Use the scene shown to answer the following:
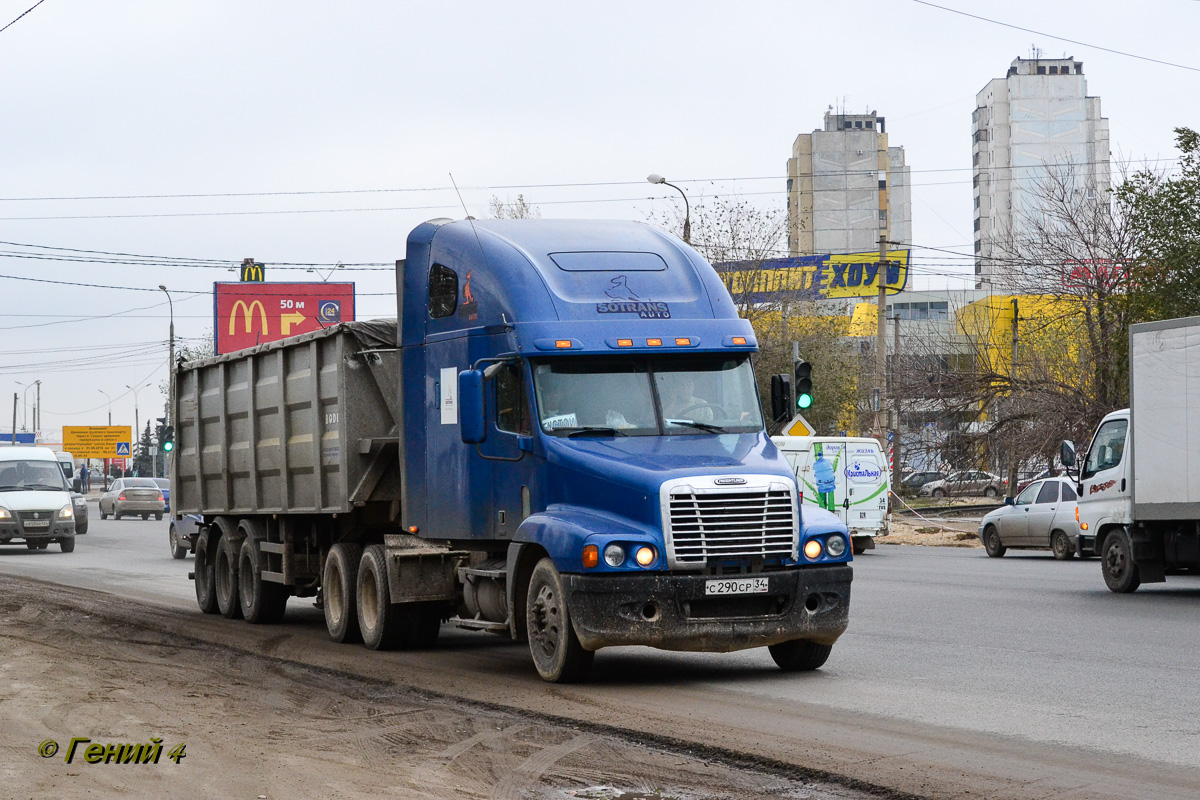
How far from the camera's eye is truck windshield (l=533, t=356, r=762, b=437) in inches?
443

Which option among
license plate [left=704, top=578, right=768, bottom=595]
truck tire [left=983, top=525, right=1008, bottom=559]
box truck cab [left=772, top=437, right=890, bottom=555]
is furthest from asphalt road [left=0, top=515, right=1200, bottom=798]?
box truck cab [left=772, top=437, right=890, bottom=555]

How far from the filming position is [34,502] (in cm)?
3412

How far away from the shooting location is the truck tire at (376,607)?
13.2m

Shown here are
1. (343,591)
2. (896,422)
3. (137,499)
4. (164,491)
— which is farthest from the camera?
(164,491)

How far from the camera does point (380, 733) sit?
346 inches

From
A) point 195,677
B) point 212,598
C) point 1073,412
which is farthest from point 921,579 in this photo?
point 1073,412

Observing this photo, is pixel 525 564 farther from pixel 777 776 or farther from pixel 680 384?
pixel 777 776

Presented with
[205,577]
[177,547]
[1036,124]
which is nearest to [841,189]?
[1036,124]

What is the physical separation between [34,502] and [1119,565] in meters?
24.4

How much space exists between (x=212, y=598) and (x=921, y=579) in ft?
34.1

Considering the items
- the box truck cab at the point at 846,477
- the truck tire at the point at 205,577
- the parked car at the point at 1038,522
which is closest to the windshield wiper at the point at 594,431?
the truck tire at the point at 205,577

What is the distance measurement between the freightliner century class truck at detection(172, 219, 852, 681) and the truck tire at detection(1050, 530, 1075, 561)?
56.8ft

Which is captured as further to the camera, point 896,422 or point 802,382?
point 896,422

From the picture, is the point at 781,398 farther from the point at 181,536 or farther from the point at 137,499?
the point at 137,499
